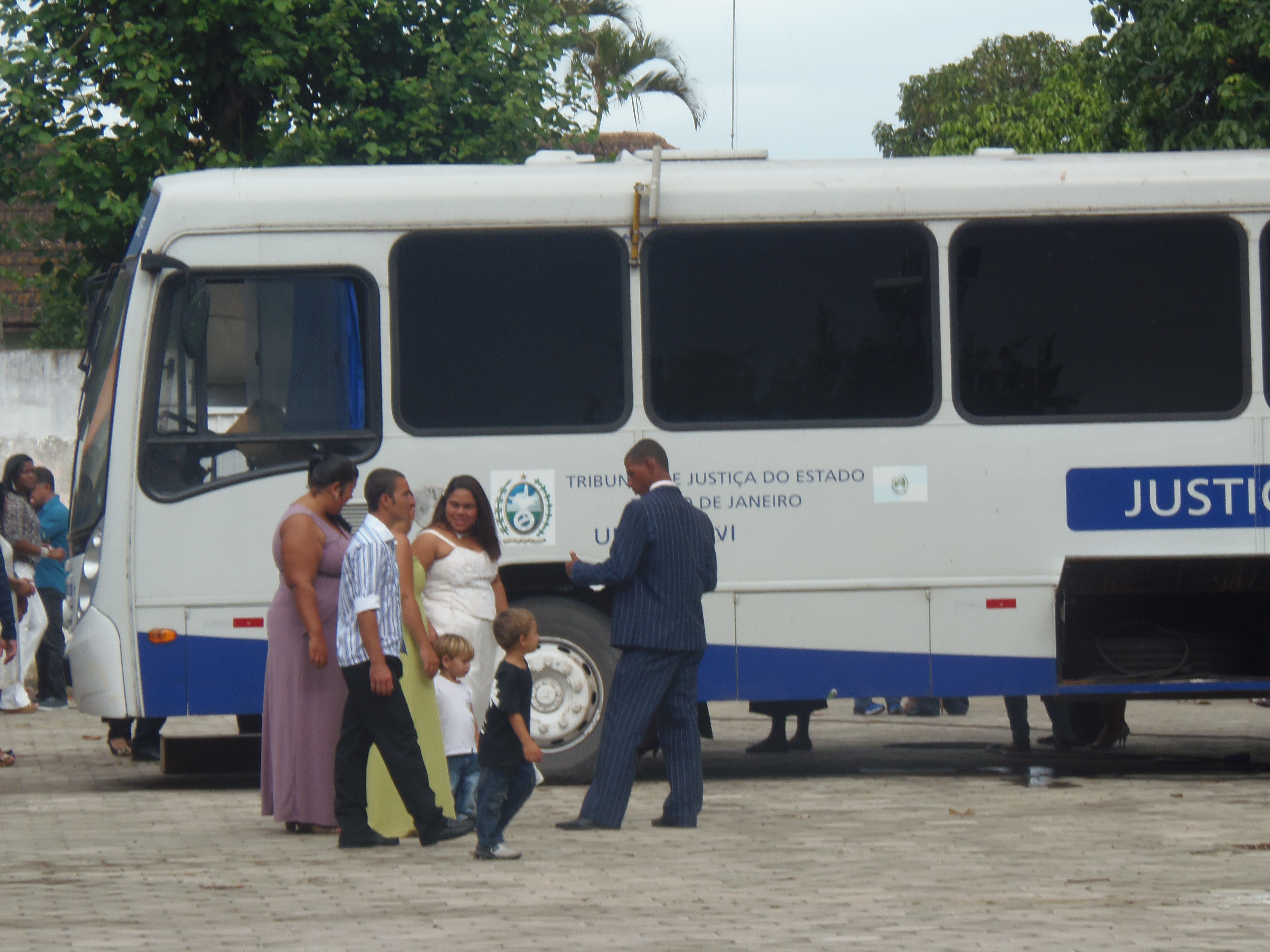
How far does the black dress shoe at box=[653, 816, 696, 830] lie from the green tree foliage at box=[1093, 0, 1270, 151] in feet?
39.0

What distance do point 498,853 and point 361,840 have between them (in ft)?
2.71

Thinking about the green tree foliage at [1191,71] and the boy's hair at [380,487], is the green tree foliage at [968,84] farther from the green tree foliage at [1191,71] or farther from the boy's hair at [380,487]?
the boy's hair at [380,487]

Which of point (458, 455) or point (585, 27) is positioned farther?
point (585, 27)

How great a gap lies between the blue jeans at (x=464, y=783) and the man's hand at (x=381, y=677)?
742 mm

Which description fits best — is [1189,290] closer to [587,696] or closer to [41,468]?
[587,696]

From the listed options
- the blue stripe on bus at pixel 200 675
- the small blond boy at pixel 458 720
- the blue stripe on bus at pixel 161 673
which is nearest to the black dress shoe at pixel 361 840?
the small blond boy at pixel 458 720

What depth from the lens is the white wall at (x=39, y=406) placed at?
19.2 meters

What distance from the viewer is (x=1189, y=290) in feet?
35.5

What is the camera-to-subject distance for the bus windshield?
10.6 meters

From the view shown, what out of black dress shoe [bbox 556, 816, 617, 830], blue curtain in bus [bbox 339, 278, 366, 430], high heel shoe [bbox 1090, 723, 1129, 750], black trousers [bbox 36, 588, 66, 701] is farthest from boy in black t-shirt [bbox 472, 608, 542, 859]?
black trousers [bbox 36, 588, 66, 701]

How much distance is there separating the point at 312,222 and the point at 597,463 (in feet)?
6.57

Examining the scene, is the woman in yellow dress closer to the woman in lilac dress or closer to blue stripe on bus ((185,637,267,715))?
the woman in lilac dress

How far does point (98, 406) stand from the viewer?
1092cm

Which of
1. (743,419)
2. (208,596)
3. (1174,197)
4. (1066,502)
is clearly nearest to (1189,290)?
(1174,197)
